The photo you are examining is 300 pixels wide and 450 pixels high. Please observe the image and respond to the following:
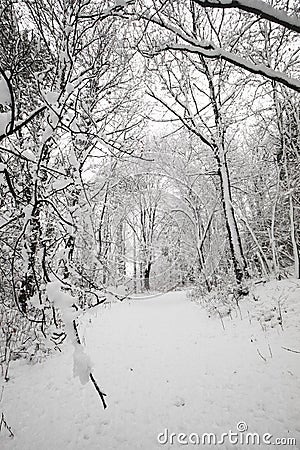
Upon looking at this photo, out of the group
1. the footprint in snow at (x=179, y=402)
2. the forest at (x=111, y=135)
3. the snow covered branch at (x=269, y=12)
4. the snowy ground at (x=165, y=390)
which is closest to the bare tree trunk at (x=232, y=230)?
the forest at (x=111, y=135)

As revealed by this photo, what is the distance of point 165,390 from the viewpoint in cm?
361

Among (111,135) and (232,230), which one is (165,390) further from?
(232,230)

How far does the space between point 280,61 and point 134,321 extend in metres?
8.48

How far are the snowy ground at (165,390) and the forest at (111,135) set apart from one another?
2.29ft

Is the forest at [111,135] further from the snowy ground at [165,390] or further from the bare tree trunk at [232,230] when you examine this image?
the snowy ground at [165,390]

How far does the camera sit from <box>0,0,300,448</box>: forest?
176 cm

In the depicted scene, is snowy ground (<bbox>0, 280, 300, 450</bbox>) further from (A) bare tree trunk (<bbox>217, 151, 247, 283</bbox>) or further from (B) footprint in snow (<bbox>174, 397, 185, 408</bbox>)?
(A) bare tree trunk (<bbox>217, 151, 247, 283</bbox>)

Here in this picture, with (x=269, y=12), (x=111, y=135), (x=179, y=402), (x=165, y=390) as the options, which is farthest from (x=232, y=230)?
(x=269, y=12)

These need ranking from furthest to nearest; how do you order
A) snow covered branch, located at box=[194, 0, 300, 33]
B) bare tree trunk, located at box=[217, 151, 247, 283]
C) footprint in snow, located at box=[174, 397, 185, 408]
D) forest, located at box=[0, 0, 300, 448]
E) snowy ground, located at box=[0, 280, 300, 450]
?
bare tree trunk, located at box=[217, 151, 247, 283], footprint in snow, located at box=[174, 397, 185, 408], snowy ground, located at box=[0, 280, 300, 450], snow covered branch, located at box=[194, 0, 300, 33], forest, located at box=[0, 0, 300, 448]

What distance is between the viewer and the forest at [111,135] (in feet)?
5.78

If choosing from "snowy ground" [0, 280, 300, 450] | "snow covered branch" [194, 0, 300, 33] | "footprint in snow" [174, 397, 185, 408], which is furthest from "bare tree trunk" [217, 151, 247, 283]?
"snow covered branch" [194, 0, 300, 33]

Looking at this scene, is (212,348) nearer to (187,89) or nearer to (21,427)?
(21,427)

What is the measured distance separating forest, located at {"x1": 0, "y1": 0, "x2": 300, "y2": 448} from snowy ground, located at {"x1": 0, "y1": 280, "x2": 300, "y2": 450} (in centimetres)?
70

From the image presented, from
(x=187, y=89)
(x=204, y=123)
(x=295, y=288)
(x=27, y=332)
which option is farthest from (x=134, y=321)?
(x=187, y=89)
